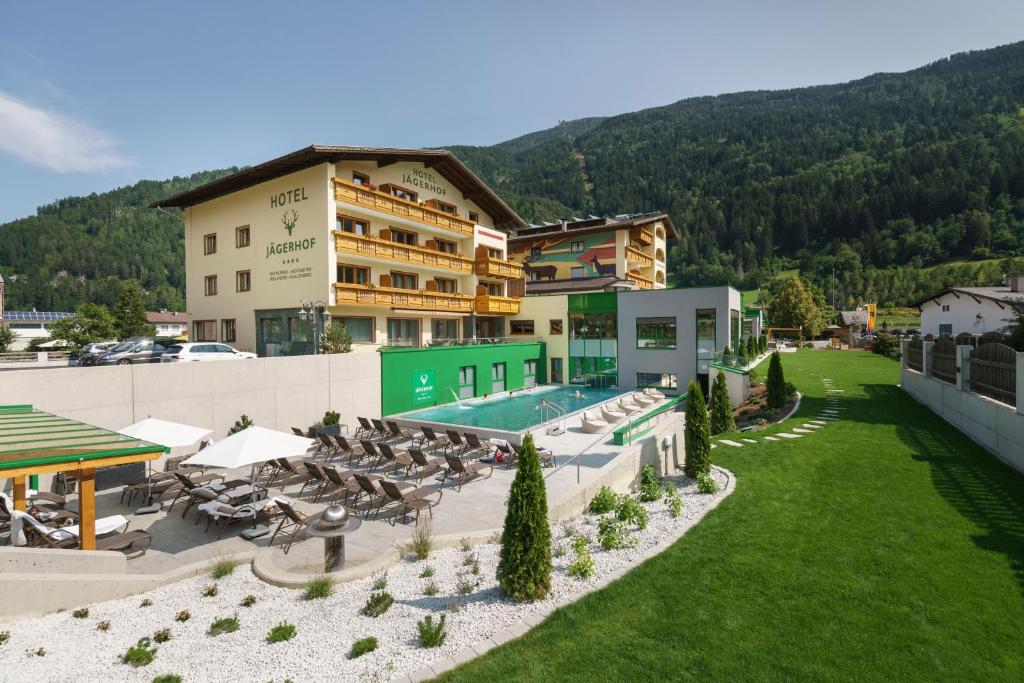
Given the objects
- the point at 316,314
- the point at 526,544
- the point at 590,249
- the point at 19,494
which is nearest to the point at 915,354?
the point at 526,544

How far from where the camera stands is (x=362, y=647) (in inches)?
232

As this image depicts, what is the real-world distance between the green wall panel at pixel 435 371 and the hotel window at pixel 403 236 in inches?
289

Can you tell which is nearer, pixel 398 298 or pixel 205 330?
pixel 398 298

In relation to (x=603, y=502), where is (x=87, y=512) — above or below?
above

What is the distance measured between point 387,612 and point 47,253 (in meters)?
189

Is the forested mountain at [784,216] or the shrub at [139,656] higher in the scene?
the forested mountain at [784,216]

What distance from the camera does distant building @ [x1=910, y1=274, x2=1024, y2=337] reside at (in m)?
38.1

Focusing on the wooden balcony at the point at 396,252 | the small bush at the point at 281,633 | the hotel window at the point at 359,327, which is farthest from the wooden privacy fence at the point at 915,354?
the hotel window at the point at 359,327

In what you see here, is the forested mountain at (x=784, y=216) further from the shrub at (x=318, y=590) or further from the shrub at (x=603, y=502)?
the shrub at (x=318, y=590)

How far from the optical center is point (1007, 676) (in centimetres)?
506

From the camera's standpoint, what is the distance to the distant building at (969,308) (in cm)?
3812

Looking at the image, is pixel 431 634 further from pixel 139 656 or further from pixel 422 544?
pixel 139 656

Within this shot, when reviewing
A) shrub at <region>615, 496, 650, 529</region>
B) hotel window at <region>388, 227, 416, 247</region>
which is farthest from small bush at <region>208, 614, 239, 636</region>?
hotel window at <region>388, 227, 416, 247</region>

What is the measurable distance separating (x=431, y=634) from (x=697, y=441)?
28.1 ft
